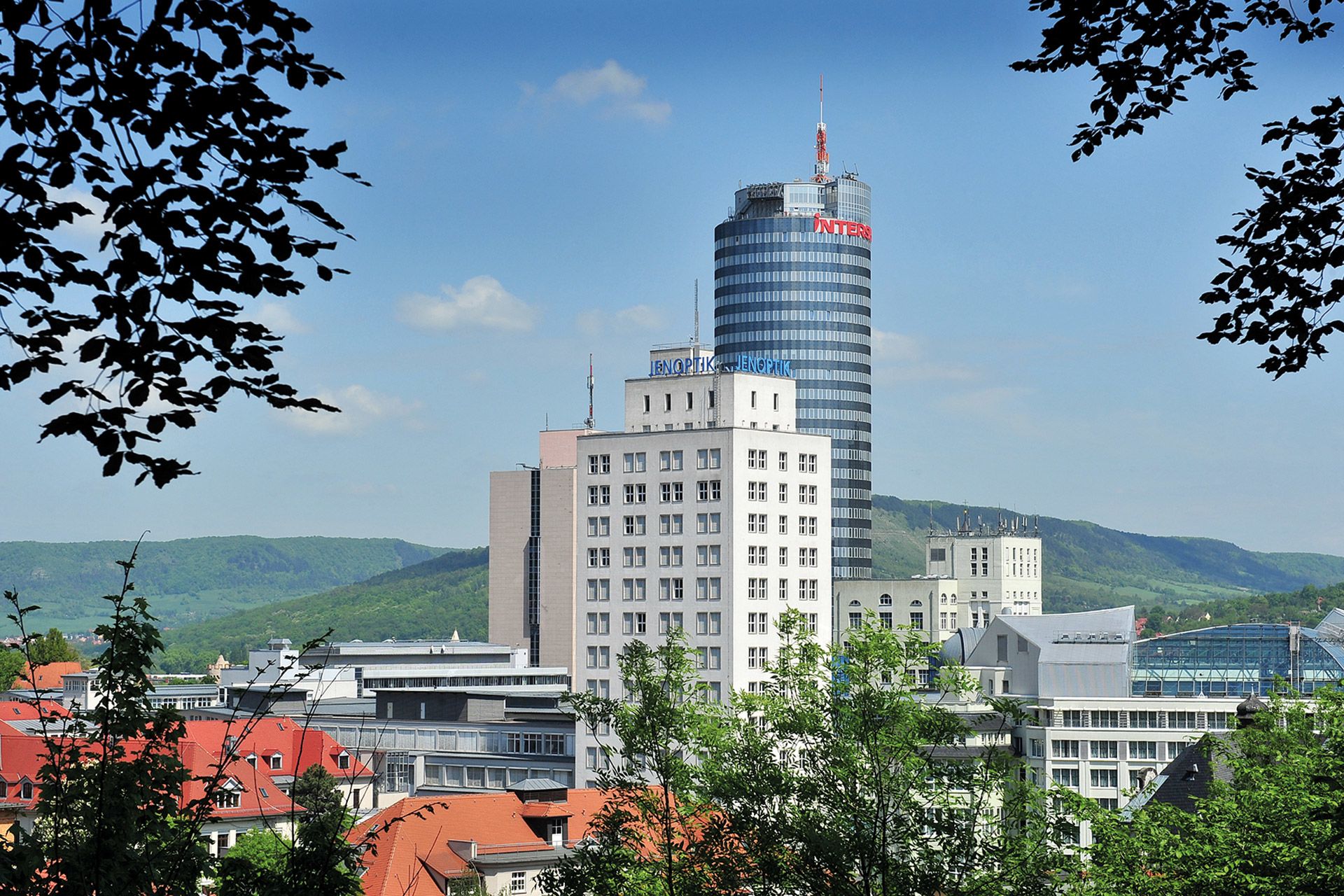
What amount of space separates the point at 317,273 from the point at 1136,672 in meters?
130

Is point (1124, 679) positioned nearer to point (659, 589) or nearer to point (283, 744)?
point (659, 589)

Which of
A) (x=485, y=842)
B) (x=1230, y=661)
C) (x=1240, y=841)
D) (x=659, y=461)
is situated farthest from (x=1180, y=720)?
(x=1240, y=841)

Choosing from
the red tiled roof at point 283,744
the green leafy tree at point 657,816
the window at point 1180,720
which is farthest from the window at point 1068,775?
the green leafy tree at point 657,816

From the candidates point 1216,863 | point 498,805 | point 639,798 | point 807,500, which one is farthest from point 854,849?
point 807,500

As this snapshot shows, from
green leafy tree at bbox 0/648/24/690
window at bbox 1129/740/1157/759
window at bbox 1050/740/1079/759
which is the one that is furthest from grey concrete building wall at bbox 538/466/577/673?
window at bbox 1129/740/1157/759

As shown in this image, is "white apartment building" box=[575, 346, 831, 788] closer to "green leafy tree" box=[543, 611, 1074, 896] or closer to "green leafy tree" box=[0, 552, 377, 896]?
"green leafy tree" box=[543, 611, 1074, 896]

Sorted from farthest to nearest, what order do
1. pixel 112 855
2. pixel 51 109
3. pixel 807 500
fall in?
pixel 807 500 → pixel 112 855 → pixel 51 109

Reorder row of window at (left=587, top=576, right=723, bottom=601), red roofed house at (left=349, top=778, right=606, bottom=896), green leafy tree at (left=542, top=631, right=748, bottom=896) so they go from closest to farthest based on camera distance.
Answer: green leafy tree at (left=542, top=631, right=748, bottom=896)
red roofed house at (left=349, top=778, right=606, bottom=896)
row of window at (left=587, top=576, right=723, bottom=601)

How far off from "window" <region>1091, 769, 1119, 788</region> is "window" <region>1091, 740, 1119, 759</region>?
1.02 meters

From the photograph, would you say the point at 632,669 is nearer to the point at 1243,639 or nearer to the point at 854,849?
the point at 854,849

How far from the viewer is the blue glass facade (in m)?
132

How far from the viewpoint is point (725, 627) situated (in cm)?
10762

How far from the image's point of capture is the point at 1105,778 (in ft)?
387

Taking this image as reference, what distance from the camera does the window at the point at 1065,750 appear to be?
118938 millimetres
